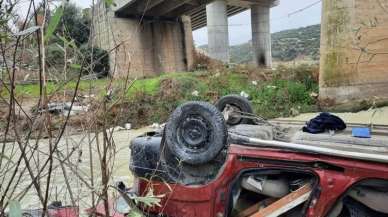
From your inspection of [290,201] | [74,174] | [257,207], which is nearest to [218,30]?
[257,207]

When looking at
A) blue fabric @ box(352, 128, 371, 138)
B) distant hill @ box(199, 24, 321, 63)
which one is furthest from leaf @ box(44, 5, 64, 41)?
distant hill @ box(199, 24, 321, 63)

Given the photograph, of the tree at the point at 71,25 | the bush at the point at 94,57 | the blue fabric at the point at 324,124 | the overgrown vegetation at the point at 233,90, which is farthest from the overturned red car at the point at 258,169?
the overgrown vegetation at the point at 233,90

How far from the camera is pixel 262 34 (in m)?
36.2

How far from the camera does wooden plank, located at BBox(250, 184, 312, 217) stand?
11.2 feet

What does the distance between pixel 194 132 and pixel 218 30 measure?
2709cm

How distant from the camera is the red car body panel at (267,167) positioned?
3.24 metres

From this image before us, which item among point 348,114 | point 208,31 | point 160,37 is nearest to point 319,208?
point 348,114

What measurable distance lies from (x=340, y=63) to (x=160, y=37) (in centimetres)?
1954

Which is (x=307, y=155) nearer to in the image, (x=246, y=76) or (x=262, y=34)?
(x=246, y=76)

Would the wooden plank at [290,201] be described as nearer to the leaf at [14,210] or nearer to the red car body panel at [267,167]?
the red car body panel at [267,167]

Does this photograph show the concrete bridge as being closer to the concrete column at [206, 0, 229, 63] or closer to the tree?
the concrete column at [206, 0, 229, 63]

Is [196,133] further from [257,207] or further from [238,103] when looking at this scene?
[238,103]

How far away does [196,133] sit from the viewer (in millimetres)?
3787

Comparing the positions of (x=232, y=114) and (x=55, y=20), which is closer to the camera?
(x=55, y=20)
